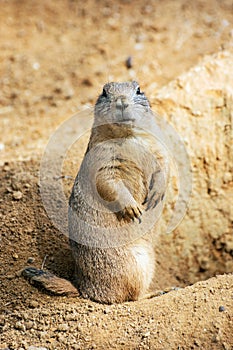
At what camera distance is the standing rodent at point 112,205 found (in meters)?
4.94

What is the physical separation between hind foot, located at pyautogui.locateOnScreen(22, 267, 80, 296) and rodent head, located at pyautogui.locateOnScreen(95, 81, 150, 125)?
1486 mm

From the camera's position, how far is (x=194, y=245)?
23.6 feet

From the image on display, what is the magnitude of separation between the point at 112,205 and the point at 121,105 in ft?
2.97

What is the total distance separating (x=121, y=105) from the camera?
189 inches

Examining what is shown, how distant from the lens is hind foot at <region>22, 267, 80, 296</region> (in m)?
4.89

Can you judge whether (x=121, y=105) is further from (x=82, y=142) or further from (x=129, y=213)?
(x=82, y=142)

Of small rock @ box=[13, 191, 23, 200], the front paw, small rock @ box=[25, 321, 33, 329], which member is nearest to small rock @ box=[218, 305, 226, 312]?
the front paw

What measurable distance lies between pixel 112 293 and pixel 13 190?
5.66ft

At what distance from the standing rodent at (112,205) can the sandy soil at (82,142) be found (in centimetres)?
22

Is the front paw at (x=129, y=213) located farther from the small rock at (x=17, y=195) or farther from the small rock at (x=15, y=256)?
the small rock at (x=17, y=195)

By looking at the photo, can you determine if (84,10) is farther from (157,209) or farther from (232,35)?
(157,209)

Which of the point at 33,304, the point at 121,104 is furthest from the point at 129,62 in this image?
the point at 33,304

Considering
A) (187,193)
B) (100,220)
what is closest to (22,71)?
(187,193)

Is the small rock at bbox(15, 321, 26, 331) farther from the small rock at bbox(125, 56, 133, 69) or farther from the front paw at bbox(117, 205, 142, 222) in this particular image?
the small rock at bbox(125, 56, 133, 69)
